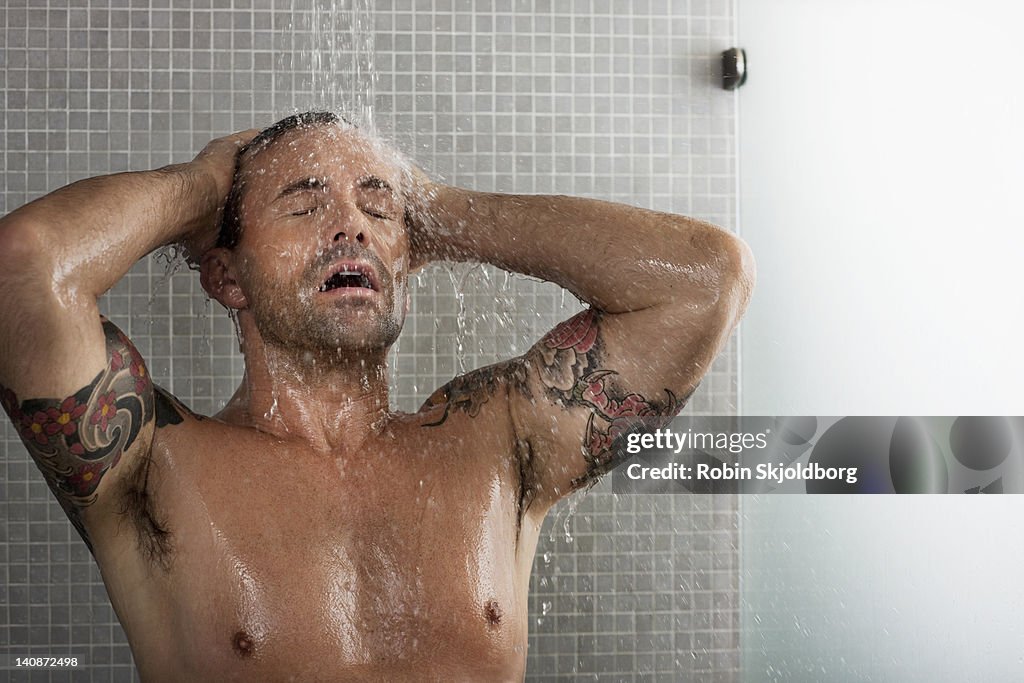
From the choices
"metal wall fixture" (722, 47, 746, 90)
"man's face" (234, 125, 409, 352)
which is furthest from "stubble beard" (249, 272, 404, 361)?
"metal wall fixture" (722, 47, 746, 90)

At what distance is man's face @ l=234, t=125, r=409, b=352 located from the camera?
3.22 feet

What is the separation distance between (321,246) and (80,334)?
0.86 feet

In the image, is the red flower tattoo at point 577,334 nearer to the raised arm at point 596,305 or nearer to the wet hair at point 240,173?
the raised arm at point 596,305

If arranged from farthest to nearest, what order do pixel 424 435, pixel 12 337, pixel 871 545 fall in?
pixel 871 545 < pixel 424 435 < pixel 12 337

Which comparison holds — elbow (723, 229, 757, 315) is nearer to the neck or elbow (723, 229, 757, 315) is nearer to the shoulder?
the neck

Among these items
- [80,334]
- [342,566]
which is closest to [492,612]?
[342,566]

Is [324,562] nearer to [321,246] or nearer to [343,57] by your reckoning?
[321,246]

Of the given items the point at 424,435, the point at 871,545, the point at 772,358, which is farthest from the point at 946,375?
the point at 424,435

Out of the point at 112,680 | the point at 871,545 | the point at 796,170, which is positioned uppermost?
the point at 796,170

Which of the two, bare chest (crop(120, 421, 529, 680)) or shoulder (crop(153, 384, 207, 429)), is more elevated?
shoulder (crop(153, 384, 207, 429))

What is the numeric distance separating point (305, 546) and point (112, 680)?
0.62 metres

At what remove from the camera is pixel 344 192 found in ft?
3.31

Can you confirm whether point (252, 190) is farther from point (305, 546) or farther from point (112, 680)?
point (112, 680)

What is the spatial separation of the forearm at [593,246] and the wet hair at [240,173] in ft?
0.53
